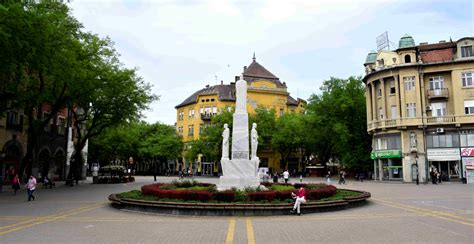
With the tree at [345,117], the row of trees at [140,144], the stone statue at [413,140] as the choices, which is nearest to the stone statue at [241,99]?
the stone statue at [413,140]

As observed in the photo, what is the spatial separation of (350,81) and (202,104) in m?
32.7

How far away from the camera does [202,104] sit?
75.8 m

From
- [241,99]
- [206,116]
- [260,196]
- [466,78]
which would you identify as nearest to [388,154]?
[466,78]

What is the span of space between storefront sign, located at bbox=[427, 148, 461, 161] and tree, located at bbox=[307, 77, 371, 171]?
33.3ft

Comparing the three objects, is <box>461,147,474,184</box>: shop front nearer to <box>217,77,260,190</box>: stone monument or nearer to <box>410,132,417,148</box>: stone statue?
<box>410,132,417,148</box>: stone statue

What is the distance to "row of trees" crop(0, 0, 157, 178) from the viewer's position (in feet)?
60.0

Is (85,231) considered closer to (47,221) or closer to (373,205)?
(47,221)

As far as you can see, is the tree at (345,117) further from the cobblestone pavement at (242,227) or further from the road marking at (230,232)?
the road marking at (230,232)

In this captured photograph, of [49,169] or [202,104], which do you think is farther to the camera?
[202,104]

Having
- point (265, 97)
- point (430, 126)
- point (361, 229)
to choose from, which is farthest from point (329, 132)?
point (361, 229)

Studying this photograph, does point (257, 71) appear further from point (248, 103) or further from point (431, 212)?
point (431, 212)

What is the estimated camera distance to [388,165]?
43.9m

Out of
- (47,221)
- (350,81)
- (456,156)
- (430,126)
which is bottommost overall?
(47,221)

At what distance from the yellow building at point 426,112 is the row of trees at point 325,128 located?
5.85m
